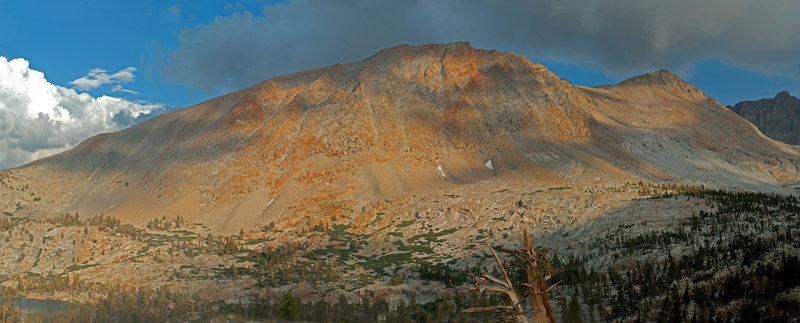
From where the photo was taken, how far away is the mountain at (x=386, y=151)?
7238 centimetres

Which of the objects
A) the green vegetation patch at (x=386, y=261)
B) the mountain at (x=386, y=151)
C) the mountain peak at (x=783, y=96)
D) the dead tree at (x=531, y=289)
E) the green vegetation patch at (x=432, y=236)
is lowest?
the green vegetation patch at (x=386, y=261)

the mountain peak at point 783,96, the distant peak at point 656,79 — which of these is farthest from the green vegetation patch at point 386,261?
the mountain peak at point 783,96

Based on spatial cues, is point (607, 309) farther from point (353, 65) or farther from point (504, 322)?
point (353, 65)

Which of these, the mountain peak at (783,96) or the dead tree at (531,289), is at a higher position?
the mountain peak at (783,96)

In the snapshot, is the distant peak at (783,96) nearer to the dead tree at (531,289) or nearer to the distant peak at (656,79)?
the distant peak at (656,79)

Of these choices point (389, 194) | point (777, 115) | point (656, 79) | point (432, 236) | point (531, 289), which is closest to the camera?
point (531, 289)

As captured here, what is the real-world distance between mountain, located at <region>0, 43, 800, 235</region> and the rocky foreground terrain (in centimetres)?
48

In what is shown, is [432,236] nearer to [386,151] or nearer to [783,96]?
[386,151]

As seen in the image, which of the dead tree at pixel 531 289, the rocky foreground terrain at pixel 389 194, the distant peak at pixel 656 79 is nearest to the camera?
the dead tree at pixel 531 289

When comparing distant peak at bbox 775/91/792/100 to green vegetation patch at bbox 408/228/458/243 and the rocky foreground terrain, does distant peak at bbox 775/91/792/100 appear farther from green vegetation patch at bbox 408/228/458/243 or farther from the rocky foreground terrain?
green vegetation patch at bbox 408/228/458/243

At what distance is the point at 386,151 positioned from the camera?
84.4 metres

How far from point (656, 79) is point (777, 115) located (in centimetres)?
6216

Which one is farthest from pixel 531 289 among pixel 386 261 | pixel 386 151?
pixel 386 151

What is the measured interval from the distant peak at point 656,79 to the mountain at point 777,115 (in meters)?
45.9
